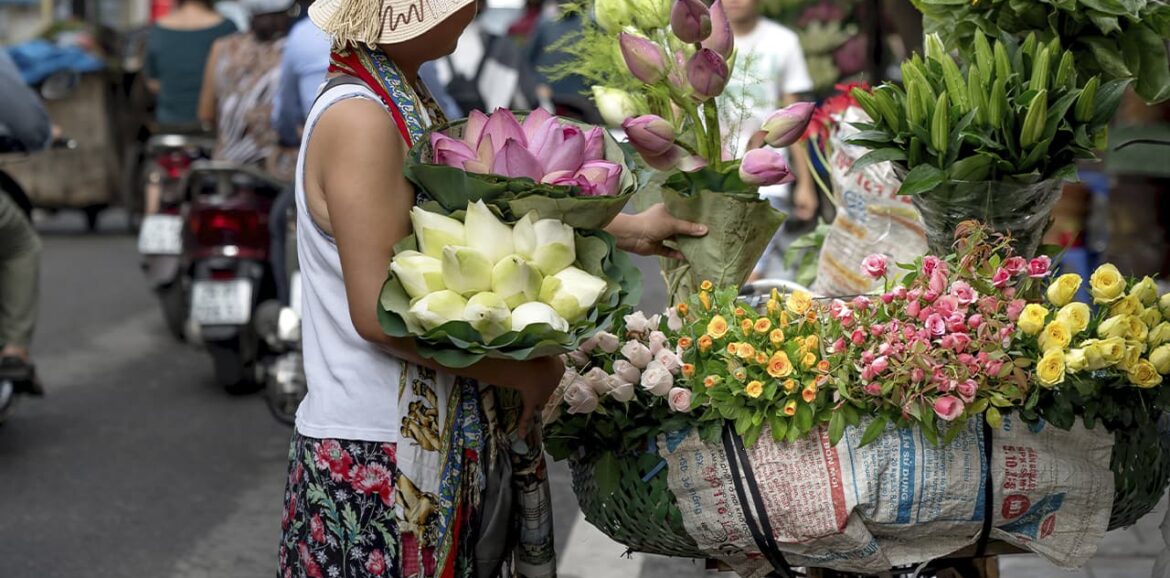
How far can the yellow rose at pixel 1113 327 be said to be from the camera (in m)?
2.57

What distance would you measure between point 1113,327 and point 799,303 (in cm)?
51

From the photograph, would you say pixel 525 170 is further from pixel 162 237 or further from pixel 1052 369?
pixel 162 237

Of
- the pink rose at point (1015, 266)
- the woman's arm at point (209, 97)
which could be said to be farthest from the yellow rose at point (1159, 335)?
the woman's arm at point (209, 97)

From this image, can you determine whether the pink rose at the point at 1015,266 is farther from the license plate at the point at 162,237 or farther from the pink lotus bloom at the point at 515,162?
the license plate at the point at 162,237

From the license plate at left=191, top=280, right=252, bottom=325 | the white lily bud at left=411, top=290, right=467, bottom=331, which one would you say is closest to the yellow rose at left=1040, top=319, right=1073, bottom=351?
the white lily bud at left=411, top=290, right=467, bottom=331

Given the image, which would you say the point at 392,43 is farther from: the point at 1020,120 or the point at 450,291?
the point at 1020,120

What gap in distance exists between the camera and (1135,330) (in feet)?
8.54

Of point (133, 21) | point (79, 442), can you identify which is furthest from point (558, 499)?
point (133, 21)

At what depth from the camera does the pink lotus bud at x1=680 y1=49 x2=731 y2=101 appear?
9.16 feet

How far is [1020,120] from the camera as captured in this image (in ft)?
8.98

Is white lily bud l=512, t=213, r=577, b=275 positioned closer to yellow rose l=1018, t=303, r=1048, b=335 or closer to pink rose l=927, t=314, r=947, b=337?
pink rose l=927, t=314, r=947, b=337

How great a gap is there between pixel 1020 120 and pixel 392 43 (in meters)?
1.10

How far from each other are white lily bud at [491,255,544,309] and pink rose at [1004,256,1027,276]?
2.68 ft

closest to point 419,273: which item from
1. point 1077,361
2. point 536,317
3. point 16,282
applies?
point 536,317
